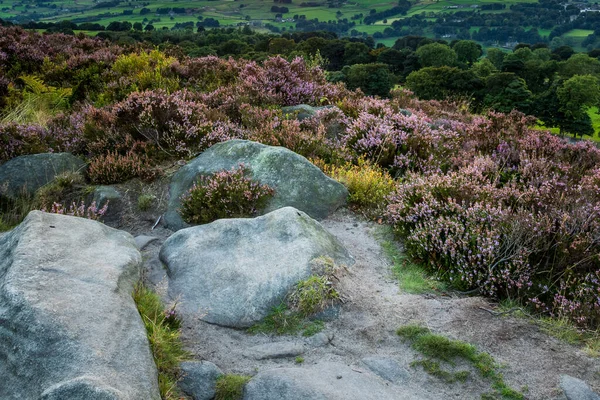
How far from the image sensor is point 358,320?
5.04 meters

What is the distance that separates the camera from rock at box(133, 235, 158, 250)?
6.50 meters

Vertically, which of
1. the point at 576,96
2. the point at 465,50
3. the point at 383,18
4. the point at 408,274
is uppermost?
→ the point at 408,274

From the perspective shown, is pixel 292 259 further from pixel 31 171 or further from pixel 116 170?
pixel 31 171

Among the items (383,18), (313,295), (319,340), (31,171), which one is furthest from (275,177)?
(383,18)

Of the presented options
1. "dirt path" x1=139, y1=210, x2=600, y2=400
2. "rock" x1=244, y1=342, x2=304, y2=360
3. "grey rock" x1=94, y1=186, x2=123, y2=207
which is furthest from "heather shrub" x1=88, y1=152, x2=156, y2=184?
"rock" x1=244, y1=342, x2=304, y2=360

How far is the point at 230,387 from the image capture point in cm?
398

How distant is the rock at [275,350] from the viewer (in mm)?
4496

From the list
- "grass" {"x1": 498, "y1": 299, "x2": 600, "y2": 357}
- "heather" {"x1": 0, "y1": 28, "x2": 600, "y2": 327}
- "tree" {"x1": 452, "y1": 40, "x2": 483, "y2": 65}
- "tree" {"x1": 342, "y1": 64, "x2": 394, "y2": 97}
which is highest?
"heather" {"x1": 0, "y1": 28, "x2": 600, "y2": 327}

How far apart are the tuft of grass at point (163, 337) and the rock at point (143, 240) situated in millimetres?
1538

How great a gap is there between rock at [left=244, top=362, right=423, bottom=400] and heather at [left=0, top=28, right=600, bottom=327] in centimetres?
214

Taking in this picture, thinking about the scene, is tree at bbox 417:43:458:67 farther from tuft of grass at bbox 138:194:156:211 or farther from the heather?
tuft of grass at bbox 138:194:156:211

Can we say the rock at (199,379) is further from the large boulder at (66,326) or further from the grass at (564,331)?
the grass at (564,331)

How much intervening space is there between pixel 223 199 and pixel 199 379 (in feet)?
11.2

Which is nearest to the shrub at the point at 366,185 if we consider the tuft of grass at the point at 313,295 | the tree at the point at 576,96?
the tuft of grass at the point at 313,295
